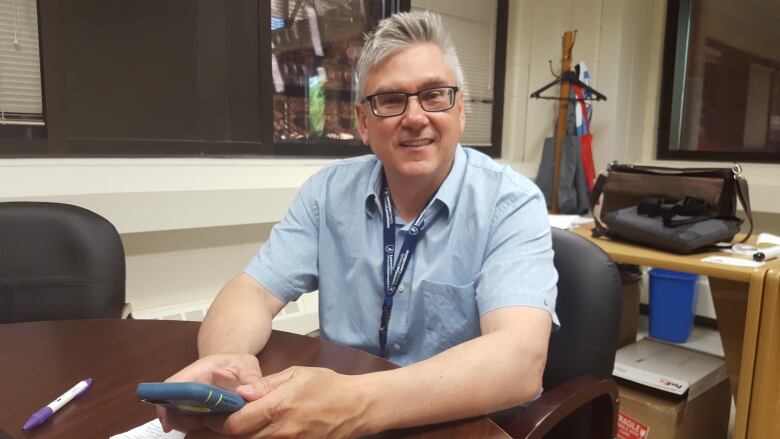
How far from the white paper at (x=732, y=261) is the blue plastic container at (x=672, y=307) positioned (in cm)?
104

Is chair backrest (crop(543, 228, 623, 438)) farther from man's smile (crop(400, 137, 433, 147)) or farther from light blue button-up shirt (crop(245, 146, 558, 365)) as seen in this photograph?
man's smile (crop(400, 137, 433, 147))

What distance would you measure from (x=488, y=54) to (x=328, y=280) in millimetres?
3007

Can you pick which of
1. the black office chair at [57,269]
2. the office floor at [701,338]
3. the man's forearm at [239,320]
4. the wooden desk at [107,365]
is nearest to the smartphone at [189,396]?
the wooden desk at [107,365]

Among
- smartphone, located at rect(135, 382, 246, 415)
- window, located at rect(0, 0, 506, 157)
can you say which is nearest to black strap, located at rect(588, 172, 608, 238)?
window, located at rect(0, 0, 506, 157)

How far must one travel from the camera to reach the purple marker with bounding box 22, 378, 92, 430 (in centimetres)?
72

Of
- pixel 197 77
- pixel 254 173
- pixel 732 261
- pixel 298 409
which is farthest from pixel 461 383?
pixel 197 77

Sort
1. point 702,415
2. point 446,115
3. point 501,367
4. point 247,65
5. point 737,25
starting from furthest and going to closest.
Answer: point 737,25, point 247,65, point 702,415, point 446,115, point 501,367

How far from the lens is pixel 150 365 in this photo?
3.03 feet

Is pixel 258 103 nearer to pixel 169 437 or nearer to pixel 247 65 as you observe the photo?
pixel 247 65

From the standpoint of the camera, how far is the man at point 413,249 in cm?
97

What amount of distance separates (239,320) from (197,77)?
66.1 inches

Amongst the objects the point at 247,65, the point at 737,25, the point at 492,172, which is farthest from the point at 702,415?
the point at 737,25

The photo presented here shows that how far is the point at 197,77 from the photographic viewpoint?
2.38 m

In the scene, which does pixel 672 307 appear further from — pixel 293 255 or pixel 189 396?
pixel 189 396
